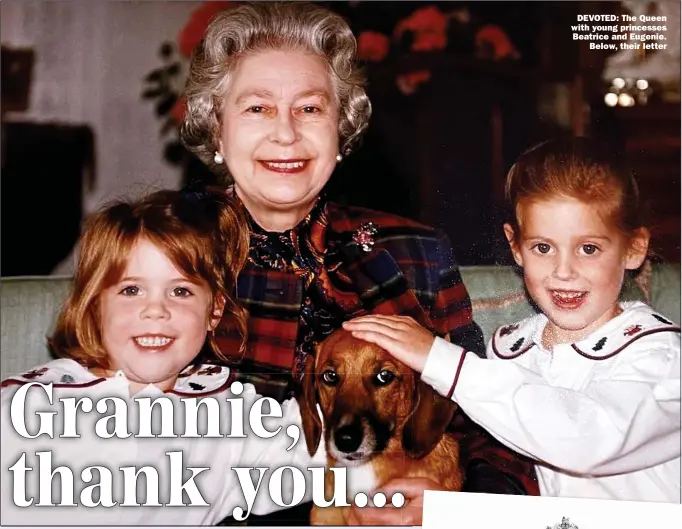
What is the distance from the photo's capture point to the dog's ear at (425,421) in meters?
2.26

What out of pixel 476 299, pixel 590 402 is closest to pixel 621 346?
pixel 590 402

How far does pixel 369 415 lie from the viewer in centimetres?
224

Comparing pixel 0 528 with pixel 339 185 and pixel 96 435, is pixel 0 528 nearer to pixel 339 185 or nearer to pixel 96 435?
pixel 96 435

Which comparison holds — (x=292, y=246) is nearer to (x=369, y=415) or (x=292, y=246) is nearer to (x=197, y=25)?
(x=369, y=415)

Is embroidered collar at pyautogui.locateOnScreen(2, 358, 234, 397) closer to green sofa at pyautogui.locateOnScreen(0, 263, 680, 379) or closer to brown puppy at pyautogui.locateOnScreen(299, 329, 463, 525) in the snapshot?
green sofa at pyautogui.locateOnScreen(0, 263, 680, 379)

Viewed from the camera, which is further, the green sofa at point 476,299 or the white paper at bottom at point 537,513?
the green sofa at point 476,299

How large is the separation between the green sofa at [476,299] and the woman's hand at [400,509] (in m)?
0.44

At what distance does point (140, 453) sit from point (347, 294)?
27.4 inches

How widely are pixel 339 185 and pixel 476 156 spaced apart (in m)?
0.37

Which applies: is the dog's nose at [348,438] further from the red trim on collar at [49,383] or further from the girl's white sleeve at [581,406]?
the red trim on collar at [49,383]

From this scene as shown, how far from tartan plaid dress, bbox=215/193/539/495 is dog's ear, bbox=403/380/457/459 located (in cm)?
4

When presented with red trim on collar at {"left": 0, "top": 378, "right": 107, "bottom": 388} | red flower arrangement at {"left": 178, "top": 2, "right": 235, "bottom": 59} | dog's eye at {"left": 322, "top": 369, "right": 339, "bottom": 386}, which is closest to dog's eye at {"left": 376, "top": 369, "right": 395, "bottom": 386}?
dog's eye at {"left": 322, "top": 369, "right": 339, "bottom": 386}

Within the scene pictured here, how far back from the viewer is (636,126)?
232 cm

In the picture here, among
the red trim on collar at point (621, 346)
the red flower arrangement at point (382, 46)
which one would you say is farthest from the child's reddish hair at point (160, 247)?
the red trim on collar at point (621, 346)
